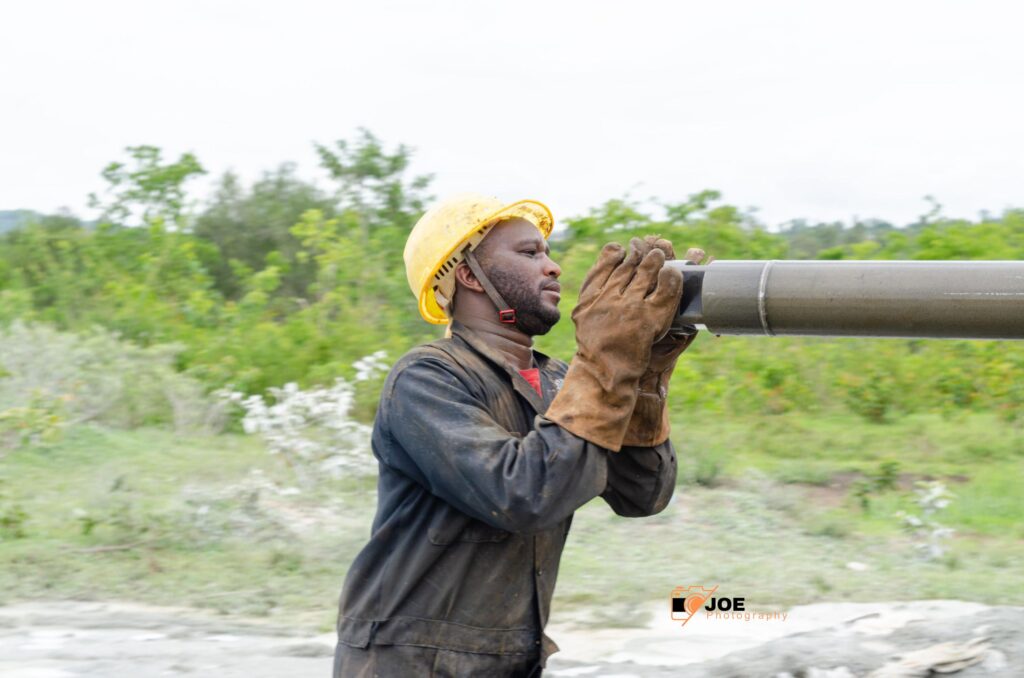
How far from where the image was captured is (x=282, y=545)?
690 centimetres

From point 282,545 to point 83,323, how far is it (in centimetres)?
576

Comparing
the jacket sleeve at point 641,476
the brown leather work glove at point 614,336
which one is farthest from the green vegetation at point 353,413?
the brown leather work glove at point 614,336

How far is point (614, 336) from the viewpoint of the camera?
7.66 ft

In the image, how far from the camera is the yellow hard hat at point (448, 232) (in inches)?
106

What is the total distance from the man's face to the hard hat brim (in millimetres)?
38

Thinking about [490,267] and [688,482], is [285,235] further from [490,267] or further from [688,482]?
[490,267]

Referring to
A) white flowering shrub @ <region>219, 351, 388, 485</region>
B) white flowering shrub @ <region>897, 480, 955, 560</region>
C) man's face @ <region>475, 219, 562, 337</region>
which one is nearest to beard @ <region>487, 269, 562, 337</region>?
man's face @ <region>475, 219, 562, 337</region>

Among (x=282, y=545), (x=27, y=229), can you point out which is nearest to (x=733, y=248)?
(x=282, y=545)

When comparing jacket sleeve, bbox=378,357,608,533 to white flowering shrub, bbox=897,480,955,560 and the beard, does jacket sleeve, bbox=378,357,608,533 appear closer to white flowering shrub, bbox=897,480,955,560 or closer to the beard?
the beard

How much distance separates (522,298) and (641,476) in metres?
0.46
